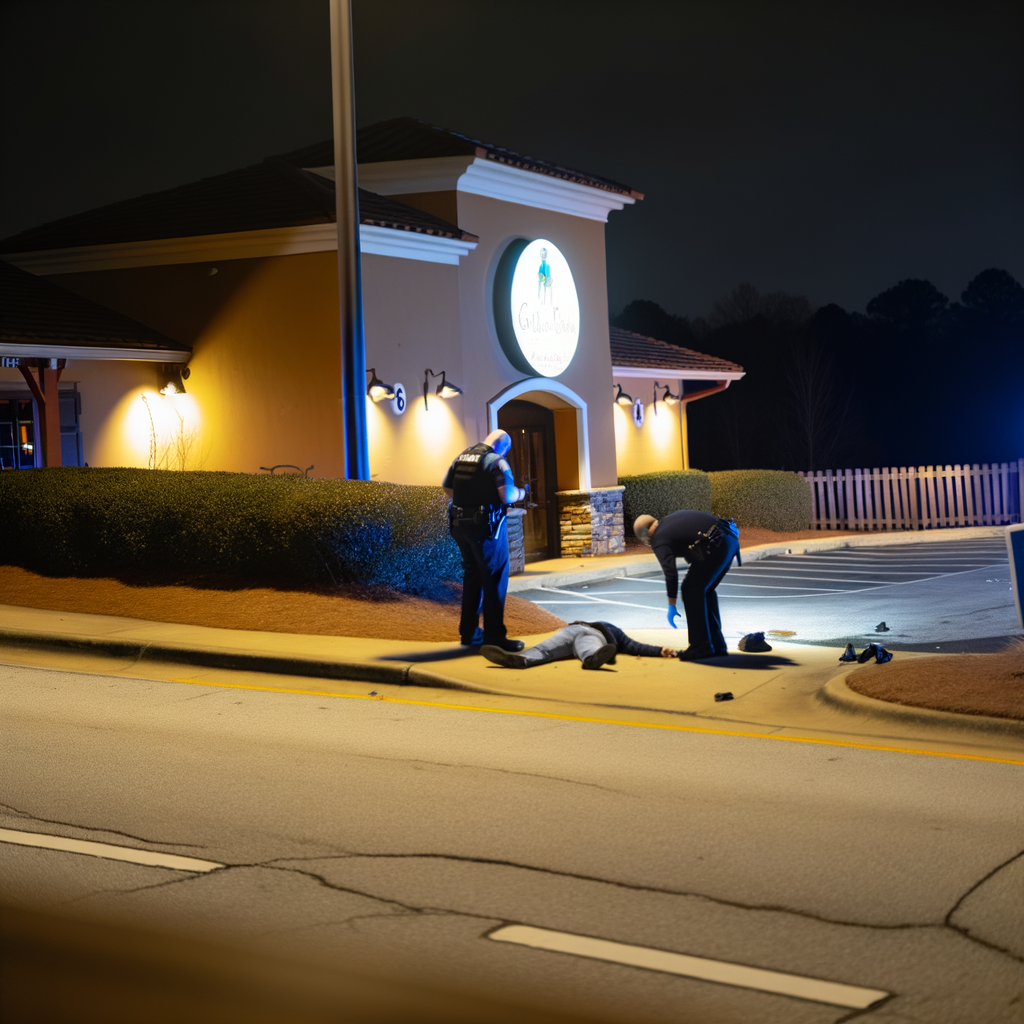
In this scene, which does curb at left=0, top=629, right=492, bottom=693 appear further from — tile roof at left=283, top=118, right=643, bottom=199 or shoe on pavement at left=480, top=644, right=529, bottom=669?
tile roof at left=283, top=118, right=643, bottom=199

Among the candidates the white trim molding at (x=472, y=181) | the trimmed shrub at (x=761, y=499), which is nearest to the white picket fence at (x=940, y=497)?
the trimmed shrub at (x=761, y=499)

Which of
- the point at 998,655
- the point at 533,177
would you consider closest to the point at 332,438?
the point at 533,177

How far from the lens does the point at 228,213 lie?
18797 millimetres

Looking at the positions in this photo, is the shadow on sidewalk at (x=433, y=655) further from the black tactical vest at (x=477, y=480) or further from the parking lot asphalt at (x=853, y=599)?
the parking lot asphalt at (x=853, y=599)

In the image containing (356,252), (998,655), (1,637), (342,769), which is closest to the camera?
(342,769)

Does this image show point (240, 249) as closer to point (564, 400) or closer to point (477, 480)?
point (564, 400)

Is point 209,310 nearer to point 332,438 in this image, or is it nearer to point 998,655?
point 332,438

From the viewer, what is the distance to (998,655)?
386 inches

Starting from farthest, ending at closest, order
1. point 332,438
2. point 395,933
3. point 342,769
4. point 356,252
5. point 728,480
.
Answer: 1. point 728,480
2. point 332,438
3. point 356,252
4. point 342,769
5. point 395,933

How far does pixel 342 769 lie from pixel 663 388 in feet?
69.4

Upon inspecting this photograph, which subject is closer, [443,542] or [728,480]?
[443,542]

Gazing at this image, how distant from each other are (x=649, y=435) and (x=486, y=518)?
1634cm

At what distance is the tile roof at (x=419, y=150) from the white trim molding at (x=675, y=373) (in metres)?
4.33

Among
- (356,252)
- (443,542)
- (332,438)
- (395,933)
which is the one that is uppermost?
(356,252)
